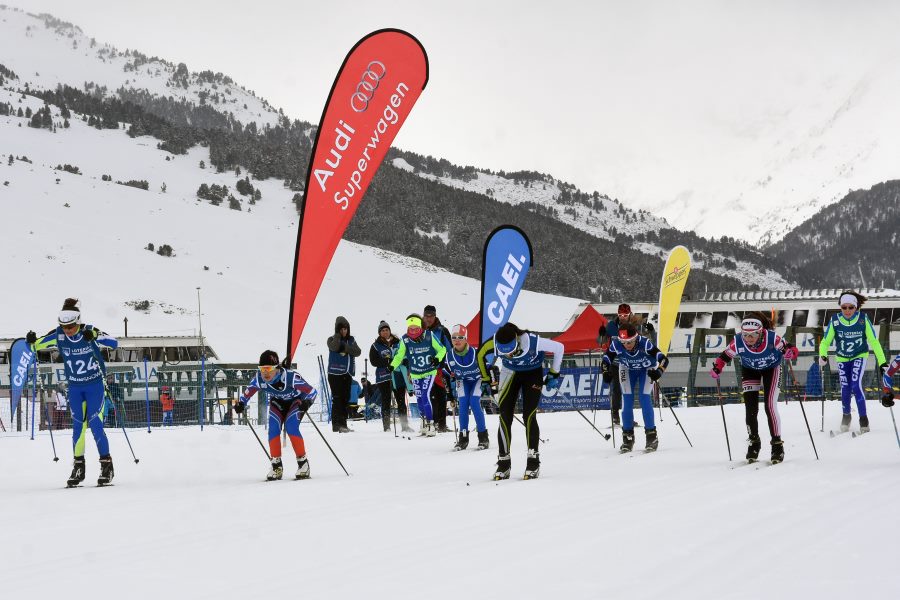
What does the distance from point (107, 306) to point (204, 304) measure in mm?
7435

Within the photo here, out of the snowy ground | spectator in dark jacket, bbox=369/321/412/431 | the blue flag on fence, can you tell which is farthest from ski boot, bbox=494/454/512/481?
the blue flag on fence

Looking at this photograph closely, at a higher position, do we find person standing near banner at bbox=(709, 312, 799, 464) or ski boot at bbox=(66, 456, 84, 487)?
person standing near banner at bbox=(709, 312, 799, 464)

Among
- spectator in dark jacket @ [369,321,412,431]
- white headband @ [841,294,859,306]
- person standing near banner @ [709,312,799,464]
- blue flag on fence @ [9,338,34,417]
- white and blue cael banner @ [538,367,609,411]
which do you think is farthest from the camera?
white and blue cael banner @ [538,367,609,411]

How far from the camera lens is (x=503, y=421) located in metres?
8.63

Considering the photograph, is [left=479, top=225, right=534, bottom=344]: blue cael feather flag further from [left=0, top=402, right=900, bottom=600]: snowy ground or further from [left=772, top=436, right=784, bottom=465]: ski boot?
[left=772, top=436, right=784, bottom=465]: ski boot

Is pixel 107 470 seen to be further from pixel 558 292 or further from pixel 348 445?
pixel 558 292

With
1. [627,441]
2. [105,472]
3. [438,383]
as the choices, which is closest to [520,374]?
[627,441]

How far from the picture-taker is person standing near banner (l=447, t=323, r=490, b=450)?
38.8 ft

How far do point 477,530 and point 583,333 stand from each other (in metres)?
16.3

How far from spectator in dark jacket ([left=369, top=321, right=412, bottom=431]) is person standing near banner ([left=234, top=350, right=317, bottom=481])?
534 centimetres

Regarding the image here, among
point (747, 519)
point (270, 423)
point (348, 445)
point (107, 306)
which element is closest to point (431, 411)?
point (348, 445)

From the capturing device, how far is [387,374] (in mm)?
15523

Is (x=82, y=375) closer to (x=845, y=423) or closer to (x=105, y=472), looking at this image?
(x=105, y=472)

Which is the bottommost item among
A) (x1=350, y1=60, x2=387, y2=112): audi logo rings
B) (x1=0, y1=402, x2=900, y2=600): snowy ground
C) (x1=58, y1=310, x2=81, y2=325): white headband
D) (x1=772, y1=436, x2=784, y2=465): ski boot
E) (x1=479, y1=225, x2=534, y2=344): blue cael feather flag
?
(x1=0, y1=402, x2=900, y2=600): snowy ground
